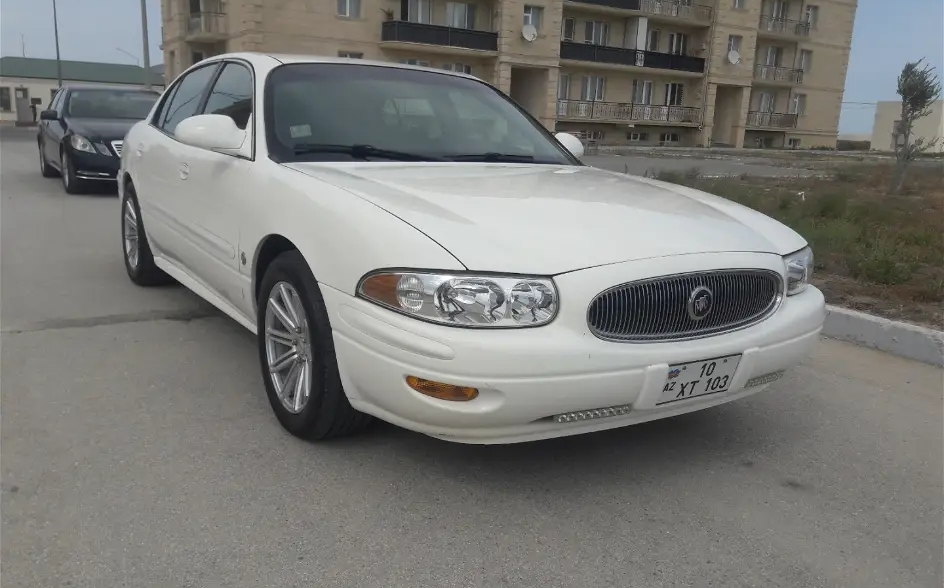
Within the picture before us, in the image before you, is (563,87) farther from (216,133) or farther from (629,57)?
(216,133)

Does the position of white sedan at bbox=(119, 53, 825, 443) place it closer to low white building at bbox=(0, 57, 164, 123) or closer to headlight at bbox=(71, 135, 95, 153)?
headlight at bbox=(71, 135, 95, 153)

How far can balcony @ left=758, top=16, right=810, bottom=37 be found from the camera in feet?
137

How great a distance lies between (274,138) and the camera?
3.56 metres

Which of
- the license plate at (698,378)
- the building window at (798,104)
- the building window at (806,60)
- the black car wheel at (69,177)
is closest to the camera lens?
the license plate at (698,378)

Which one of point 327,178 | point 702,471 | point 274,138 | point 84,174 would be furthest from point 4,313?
point 84,174

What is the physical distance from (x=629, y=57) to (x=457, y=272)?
126 feet

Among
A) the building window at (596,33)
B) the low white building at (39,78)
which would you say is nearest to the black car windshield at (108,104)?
the building window at (596,33)

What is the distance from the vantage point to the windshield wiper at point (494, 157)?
3.85 m

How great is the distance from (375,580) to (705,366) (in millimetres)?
1295

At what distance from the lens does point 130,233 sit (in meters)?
5.72

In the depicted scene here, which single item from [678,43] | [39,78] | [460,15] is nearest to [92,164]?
[460,15]

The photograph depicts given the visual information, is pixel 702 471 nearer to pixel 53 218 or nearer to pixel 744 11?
pixel 53 218

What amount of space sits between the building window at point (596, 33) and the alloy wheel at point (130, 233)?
116 ft

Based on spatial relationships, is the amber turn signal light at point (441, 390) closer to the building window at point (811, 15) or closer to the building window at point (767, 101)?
the building window at point (767, 101)
